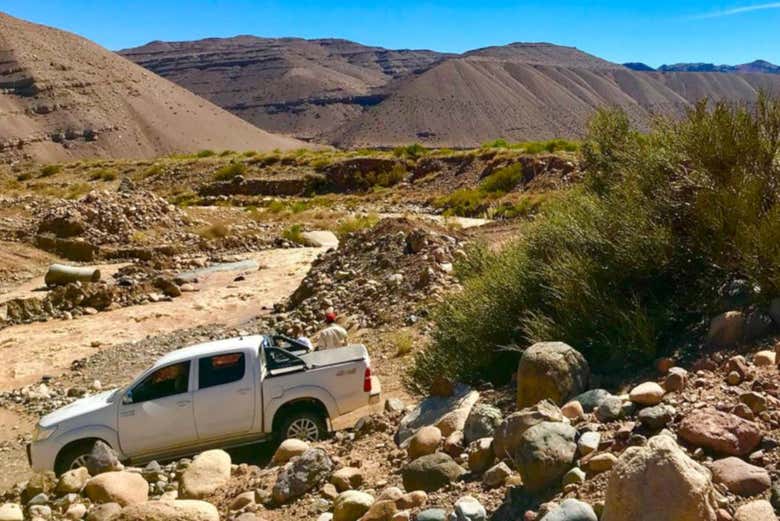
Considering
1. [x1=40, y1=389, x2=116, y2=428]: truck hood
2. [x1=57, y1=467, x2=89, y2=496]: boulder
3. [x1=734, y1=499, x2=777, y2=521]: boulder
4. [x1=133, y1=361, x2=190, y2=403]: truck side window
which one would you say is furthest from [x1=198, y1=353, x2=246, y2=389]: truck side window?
[x1=734, y1=499, x2=777, y2=521]: boulder

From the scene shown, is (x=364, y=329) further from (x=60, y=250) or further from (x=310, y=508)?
(x=60, y=250)

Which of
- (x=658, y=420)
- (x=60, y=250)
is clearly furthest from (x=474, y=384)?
(x=60, y=250)

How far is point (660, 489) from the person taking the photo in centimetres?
366

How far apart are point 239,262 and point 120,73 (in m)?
89.6

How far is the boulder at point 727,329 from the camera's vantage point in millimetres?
6312


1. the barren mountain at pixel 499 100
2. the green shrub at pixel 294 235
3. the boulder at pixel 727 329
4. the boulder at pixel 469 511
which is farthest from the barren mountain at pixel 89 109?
the boulder at pixel 469 511

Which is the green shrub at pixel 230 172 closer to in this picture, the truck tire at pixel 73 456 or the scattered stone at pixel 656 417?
the truck tire at pixel 73 456

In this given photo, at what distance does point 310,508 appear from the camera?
19.4 ft

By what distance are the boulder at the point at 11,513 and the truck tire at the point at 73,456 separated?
157cm

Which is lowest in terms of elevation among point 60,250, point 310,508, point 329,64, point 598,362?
point 310,508

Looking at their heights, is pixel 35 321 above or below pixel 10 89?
below

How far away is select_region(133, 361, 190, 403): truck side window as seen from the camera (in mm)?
8820

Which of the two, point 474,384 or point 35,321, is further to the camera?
point 35,321

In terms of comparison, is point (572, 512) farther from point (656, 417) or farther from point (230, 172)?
point (230, 172)
